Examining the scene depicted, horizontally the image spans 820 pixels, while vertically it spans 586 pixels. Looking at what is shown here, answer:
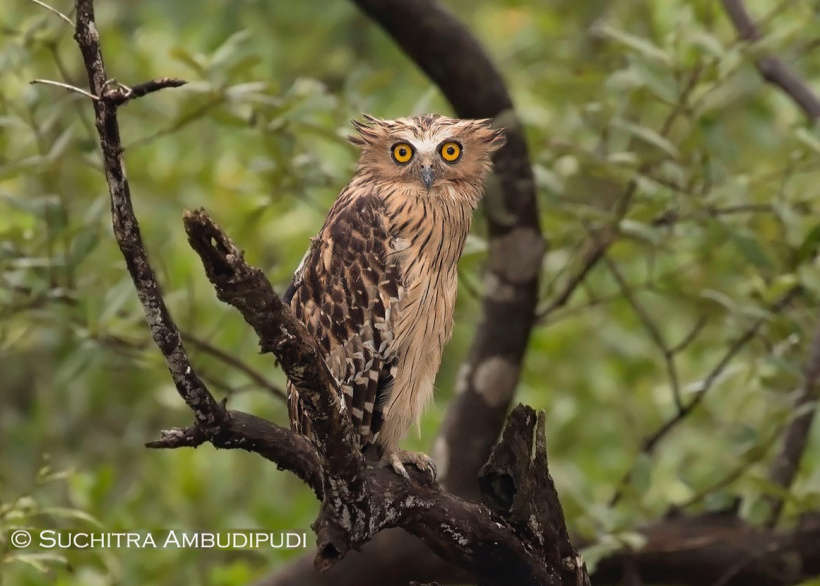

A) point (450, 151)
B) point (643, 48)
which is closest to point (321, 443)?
point (450, 151)

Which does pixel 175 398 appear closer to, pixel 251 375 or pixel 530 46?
pixel 251 375

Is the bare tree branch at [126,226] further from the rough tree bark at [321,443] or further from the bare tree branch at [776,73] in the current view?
the bare tree branch at [776,73]

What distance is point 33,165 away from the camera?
11.8 ft

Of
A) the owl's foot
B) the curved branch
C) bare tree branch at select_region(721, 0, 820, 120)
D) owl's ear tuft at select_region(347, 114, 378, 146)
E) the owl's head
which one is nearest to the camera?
the owl's foot

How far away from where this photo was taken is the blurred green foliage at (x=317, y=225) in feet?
12.2

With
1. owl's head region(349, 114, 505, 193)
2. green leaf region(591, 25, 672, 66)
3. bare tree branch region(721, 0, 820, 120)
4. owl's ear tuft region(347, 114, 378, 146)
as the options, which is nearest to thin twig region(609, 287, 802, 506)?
bare tree branch region(721, 0, 820, 120)

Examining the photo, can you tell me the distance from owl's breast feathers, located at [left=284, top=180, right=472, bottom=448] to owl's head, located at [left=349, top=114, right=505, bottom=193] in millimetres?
73

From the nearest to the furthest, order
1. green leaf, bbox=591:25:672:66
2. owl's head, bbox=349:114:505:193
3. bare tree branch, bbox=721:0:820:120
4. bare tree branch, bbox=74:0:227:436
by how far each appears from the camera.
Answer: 1. bare tree branch, bbox=74:0:227:436
2. owl's head, bbox=349:114:505:193
3. green leaf, bbox=591:25:672:66
4. bare tree branch, bbox=721:0:820:120

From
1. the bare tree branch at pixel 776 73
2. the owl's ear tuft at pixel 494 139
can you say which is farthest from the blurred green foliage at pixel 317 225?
the owl's ear tuft at pixel 494 139

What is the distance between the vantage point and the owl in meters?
2.96

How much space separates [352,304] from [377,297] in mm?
68

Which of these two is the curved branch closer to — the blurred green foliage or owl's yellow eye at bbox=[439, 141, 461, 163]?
the blurred green foliage

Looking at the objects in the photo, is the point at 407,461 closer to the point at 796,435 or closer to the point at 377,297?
the point at 377,297

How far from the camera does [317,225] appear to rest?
6.01m
